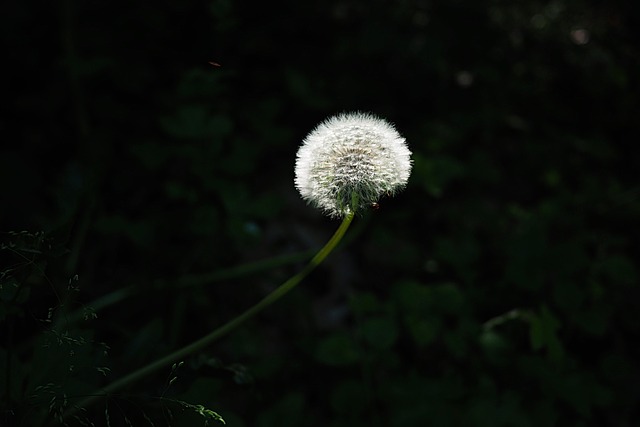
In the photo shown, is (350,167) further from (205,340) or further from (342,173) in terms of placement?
(205,340)

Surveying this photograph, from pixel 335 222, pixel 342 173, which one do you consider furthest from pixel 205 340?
pixel 335 222

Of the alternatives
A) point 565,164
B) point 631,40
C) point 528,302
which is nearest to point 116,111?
point 528,302

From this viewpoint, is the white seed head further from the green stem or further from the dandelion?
the green stem

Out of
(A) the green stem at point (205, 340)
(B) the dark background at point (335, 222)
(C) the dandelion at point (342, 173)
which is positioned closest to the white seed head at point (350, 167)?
(C) the dandelion at point (342, 173)

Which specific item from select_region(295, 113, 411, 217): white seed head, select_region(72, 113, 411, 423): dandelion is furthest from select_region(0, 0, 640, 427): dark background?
select_region(295, 113, 411, 217): white seed head

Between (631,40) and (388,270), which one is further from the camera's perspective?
(631,40)

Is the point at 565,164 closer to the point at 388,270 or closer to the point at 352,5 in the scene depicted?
the point at 388,270
